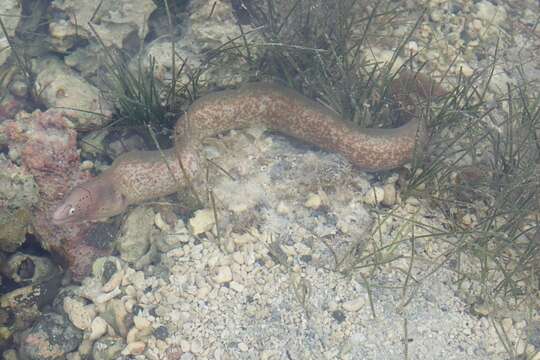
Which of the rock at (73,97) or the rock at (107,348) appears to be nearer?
the rock at (107,348)

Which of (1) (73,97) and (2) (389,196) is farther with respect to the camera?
(1) (73,97)

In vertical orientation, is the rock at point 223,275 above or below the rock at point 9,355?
above

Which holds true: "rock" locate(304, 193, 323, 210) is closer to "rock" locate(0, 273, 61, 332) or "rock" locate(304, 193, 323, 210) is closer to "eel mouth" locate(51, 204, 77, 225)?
"eel mouth" locate(51, 204, 77, 225)

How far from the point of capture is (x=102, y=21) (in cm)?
498

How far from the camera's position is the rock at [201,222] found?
3.94 m

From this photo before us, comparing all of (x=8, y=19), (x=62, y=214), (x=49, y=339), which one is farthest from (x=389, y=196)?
A: (x=8, y=19)

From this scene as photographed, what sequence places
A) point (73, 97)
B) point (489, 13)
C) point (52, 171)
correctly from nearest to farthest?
point (52, 171)
point (73, 97)
point (489, 13)

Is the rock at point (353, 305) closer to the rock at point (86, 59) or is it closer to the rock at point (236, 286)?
the rock at point (236, 286)

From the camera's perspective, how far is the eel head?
3.52m

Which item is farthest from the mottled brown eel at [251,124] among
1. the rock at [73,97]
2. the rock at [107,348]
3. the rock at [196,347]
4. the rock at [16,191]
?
the rock at [196,347]

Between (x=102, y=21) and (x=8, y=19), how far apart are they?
1.08 meters

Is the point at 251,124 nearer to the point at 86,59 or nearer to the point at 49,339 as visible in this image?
the point at 86,59

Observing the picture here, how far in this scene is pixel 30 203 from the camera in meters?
3.62

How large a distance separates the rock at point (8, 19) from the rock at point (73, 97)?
55 cm
